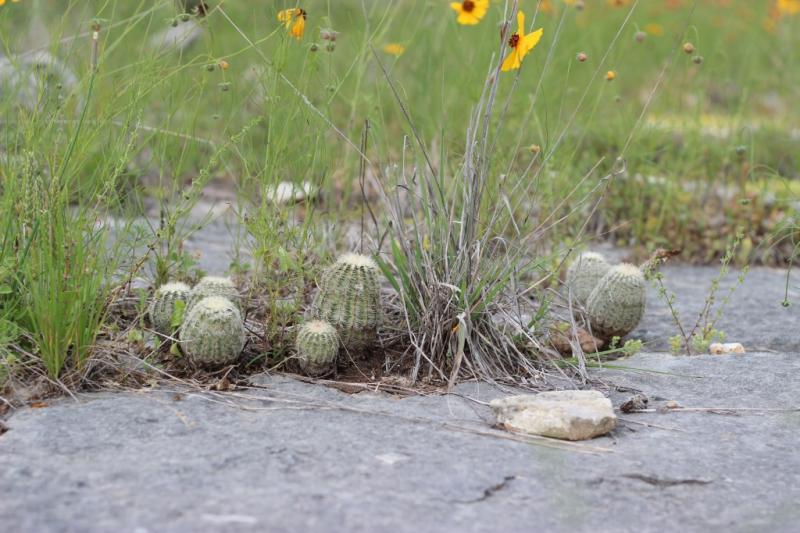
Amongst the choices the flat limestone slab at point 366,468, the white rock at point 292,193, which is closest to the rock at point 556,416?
Answer: the flat limestone slab at point 366,468

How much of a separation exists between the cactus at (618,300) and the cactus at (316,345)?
84cm

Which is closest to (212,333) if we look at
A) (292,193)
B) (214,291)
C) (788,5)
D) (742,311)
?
(214,291)

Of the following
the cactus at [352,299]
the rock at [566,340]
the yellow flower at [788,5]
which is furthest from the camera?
the yellow flower at [788,5]

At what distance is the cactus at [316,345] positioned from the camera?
7.88ft

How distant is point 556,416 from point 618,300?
2.60 ft

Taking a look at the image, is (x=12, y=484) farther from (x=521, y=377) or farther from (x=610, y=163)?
(x=610, y=163)

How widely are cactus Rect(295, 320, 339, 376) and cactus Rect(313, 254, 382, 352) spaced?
75 mm

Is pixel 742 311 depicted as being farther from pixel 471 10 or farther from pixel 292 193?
pixel 292 193

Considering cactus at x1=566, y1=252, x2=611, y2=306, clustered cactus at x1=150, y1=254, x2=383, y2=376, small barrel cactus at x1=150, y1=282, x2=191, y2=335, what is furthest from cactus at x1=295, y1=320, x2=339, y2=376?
cactus at x1=566, y1=252, x2=611, y2=306

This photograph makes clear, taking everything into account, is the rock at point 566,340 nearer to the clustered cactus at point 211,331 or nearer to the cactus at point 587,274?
the cactus at point 587,274

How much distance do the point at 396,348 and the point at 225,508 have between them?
3.49 feet

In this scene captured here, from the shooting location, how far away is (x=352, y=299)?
8.25 feet

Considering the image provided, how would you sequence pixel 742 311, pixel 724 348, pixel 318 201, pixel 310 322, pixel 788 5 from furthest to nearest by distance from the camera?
pixel 788 5 < pixel 742 311 < pixel 318 201 < pixel 724 348 < pixel 310 322

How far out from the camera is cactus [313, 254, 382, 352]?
99.0 inches
